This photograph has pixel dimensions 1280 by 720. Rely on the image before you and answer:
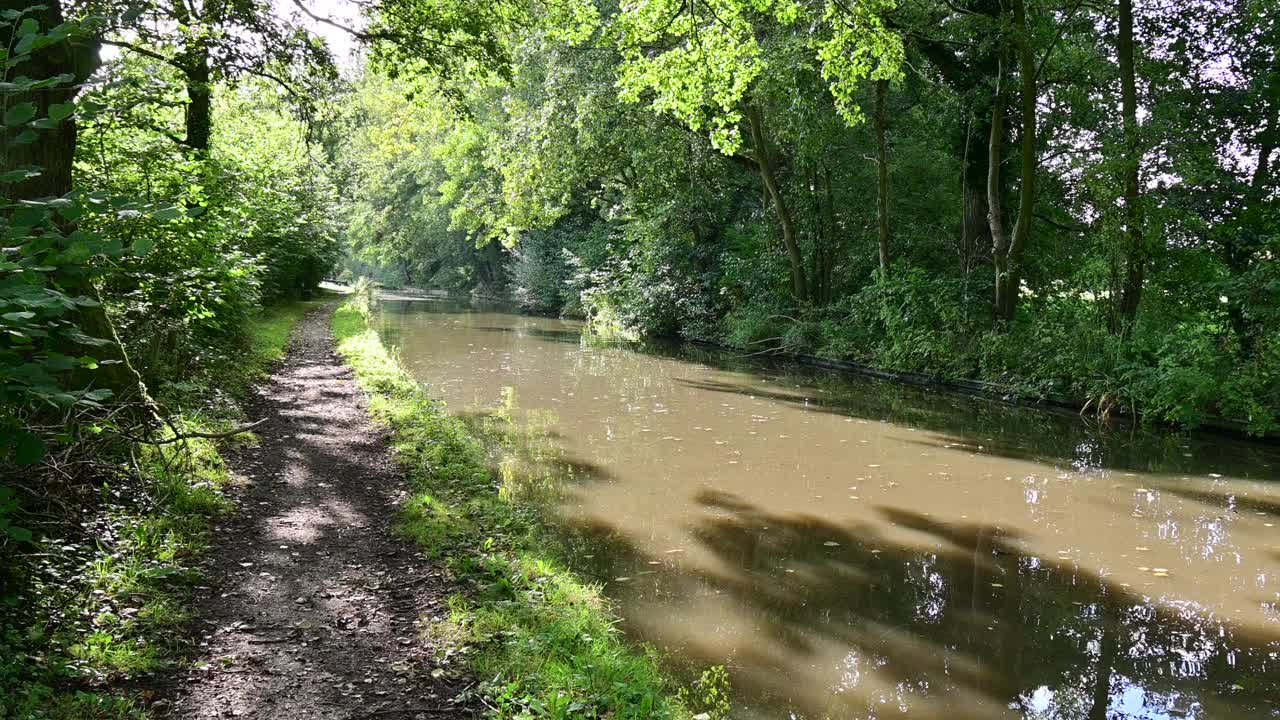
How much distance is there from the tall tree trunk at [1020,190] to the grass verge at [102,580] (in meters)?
13.3

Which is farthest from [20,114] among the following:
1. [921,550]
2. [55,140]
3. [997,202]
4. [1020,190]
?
[1020,190]

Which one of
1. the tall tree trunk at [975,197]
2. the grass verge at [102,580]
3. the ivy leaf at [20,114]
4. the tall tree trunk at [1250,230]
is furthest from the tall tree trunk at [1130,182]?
the ivy leaf at [20,114]

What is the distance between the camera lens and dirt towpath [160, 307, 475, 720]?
3752 millimetres

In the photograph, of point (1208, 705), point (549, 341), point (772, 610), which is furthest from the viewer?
point (549, 341)

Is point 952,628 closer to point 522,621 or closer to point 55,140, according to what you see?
point 522,621

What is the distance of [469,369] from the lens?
1680cm

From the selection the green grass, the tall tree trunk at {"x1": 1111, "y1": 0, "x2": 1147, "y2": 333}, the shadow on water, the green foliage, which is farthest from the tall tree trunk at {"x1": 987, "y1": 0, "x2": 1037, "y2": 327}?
the green grass

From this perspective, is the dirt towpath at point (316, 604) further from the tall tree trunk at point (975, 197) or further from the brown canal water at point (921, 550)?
the tall tree trunk at point (975, 197)

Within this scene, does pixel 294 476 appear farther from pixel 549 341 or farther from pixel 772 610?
pixel 549 341

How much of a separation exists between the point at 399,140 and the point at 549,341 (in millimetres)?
23509

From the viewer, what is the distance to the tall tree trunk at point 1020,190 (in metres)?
13.8

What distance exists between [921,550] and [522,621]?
360 centimetres

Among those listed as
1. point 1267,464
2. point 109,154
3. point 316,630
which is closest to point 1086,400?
point 1267,464

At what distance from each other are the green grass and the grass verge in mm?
1445
